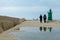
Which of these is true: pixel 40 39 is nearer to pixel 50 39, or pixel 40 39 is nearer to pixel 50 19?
pixel 50 39

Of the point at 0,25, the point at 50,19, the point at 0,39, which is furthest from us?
the point at 50,19

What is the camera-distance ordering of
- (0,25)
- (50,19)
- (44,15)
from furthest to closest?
1. (50,19)
2. (44,15)
3. (0,25)

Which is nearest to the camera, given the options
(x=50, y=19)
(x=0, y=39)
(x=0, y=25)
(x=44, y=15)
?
(x=0, y=39)

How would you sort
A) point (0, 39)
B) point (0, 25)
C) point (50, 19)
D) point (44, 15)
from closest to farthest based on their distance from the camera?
1. point (0, 39)
2. point (0, 25)
3. point (44, 15)
4. point (50, 19)

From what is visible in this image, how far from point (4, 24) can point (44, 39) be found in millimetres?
8950

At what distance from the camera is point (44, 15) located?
33844 millimetres

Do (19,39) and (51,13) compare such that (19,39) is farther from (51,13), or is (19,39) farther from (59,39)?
(51,13)

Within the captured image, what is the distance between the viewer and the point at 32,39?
15969 millimetres

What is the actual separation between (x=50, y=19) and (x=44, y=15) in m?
3.14

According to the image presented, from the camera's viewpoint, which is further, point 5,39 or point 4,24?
point 4,24

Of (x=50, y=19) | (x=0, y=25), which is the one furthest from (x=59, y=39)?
(x=50, y=19)

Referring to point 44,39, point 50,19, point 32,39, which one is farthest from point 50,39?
point 50,19

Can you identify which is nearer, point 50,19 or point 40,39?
point 40,39

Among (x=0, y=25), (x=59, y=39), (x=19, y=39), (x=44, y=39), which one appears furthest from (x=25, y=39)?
(x=0, y=25)
